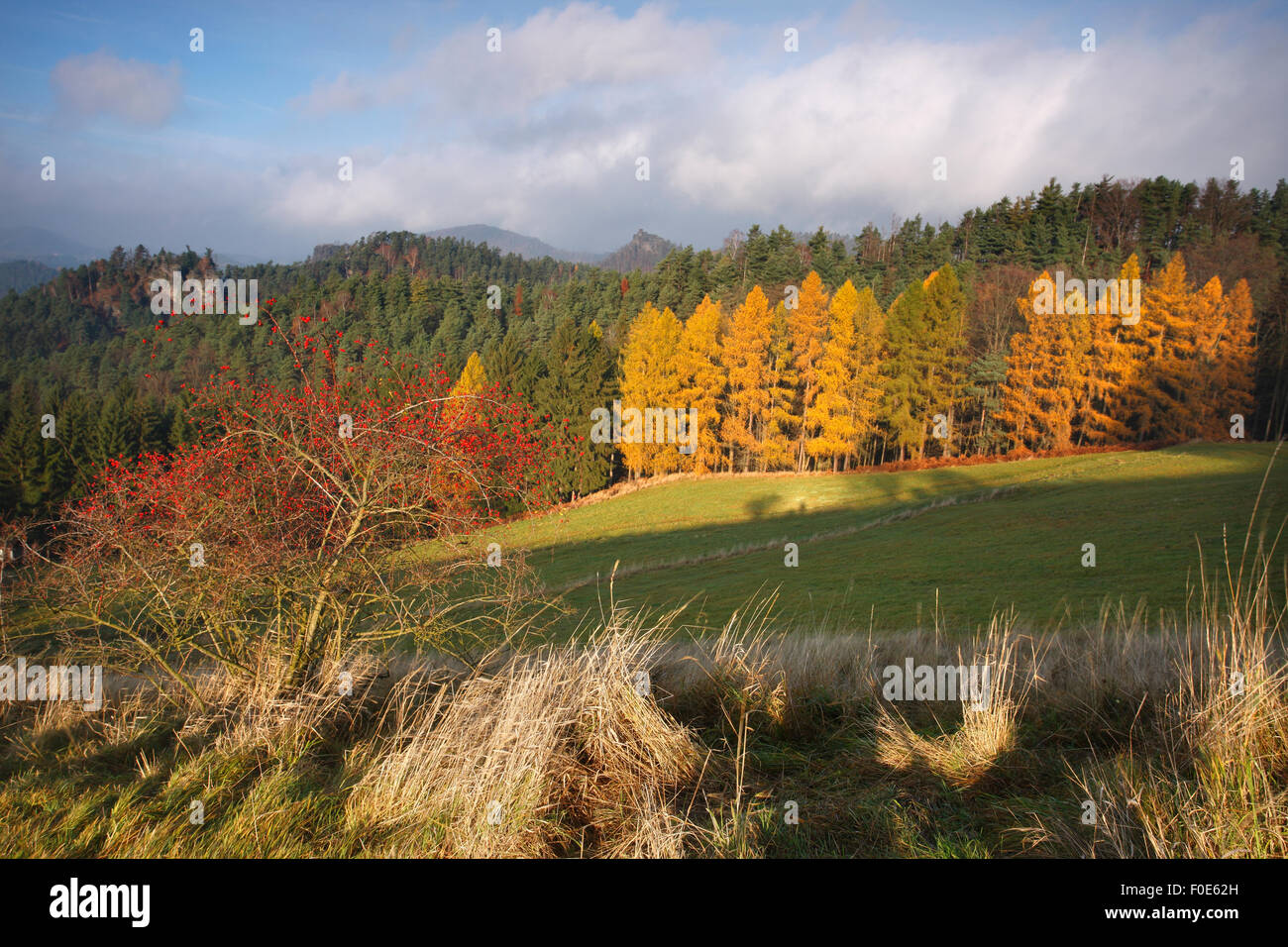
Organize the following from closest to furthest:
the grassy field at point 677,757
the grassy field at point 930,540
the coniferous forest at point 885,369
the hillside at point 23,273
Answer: the grassy field at point 677,757, the grassy field at point 930,540, the coniferous forest at point 885,369, the hillside at point 23,273

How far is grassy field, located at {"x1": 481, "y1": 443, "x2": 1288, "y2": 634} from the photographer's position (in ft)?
42.8

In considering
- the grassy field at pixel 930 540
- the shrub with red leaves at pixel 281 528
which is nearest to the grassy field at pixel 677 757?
the shrub with red leaves at pixel 281 528

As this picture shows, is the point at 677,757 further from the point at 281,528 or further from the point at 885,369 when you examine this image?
the point at 885,369

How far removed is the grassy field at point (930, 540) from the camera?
13047 millimetres

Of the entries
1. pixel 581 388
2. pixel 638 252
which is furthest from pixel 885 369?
pixel 638 252

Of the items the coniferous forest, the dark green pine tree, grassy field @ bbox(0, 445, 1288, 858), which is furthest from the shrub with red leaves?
the dark green pine tree

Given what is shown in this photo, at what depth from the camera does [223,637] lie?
473 cm

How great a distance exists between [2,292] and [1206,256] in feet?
547

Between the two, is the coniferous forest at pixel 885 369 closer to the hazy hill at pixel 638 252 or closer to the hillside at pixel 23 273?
the hazy hill at pixel 638 252

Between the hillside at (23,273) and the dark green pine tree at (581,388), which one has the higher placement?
the hillside at (23,273)

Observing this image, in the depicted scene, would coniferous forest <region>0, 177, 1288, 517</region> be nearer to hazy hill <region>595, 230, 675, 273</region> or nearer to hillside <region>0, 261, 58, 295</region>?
hazy hill <region>595, 230, 675, 273</region>

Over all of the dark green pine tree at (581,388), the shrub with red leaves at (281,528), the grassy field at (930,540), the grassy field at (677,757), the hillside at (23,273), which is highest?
the hillside at (23,273)

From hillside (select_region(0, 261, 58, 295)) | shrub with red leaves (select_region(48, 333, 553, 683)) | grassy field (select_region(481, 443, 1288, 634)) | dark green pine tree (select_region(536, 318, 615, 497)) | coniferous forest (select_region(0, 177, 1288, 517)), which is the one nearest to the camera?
shrub with red leaves (select_region(48, 333, 553, 683))
